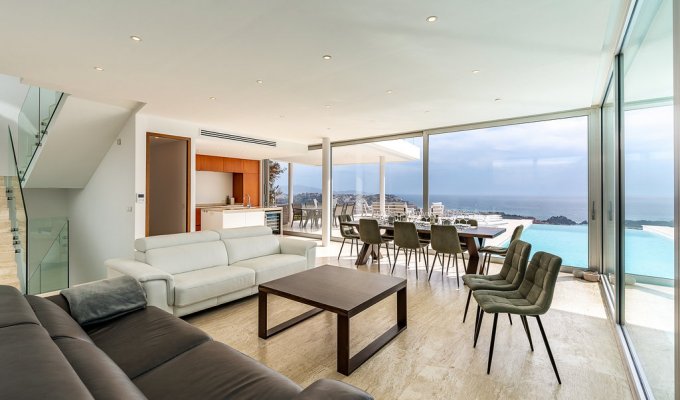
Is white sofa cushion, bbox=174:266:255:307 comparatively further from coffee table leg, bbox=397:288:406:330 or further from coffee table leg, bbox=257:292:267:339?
coffee table leg, bbox=397:288:406:330

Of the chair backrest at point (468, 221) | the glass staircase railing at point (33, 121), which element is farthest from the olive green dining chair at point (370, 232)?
the glass staircase railing at point (33, 121)

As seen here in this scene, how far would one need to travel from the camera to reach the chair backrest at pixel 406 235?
4.80 m

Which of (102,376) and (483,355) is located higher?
(102,376)

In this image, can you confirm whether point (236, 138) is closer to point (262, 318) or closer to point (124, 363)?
point (262, 318)

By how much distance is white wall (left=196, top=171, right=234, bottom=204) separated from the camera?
8.60m

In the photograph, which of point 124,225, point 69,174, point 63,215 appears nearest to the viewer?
point 124,225

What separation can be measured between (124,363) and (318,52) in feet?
9.05

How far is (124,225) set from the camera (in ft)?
17.4

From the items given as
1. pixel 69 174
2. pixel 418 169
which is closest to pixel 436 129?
pixel 418 169

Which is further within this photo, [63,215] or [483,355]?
[63,215]

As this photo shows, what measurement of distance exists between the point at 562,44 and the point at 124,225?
20.8 ft

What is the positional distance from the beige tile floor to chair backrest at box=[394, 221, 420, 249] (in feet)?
3.84

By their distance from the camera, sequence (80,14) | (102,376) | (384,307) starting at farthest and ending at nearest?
(384,307)
(80,14)
(102,376)

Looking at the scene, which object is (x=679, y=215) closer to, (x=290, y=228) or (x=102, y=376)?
(x=102, y=376)
